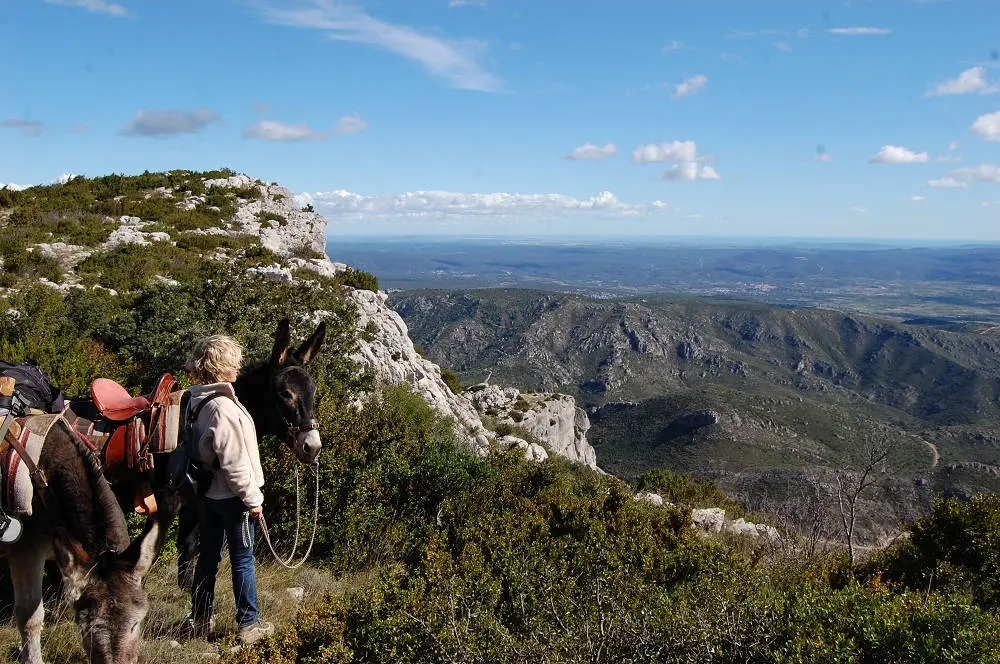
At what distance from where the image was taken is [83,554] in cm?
324

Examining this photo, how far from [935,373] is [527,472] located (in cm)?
19234

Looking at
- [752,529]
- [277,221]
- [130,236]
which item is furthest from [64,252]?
[752,529]

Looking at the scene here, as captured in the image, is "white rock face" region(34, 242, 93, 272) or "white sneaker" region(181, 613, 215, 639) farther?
"white rock face" region(34, 242, 93, 272)

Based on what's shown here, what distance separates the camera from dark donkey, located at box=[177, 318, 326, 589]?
3.89 meters

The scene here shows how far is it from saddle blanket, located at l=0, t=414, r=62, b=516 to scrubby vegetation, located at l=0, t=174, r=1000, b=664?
5.06ft

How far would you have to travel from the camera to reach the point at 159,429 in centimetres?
344

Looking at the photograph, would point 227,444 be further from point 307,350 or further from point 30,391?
point 30,391

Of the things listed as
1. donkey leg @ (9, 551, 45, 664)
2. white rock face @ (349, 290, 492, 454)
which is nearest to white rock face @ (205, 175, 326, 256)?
white rock face @ (349, 290, 492, 454)

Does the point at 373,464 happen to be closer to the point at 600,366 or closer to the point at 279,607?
the point at 279,607

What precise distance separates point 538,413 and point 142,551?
32942 mm

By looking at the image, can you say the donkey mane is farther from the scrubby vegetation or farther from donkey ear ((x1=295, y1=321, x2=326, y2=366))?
donkey ear ((x1=295, y1=321, x2=326, y2=366))

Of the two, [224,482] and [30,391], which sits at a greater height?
[30,391]

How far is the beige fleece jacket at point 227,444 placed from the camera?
3.56 m

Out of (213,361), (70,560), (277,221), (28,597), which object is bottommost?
(28,597)
